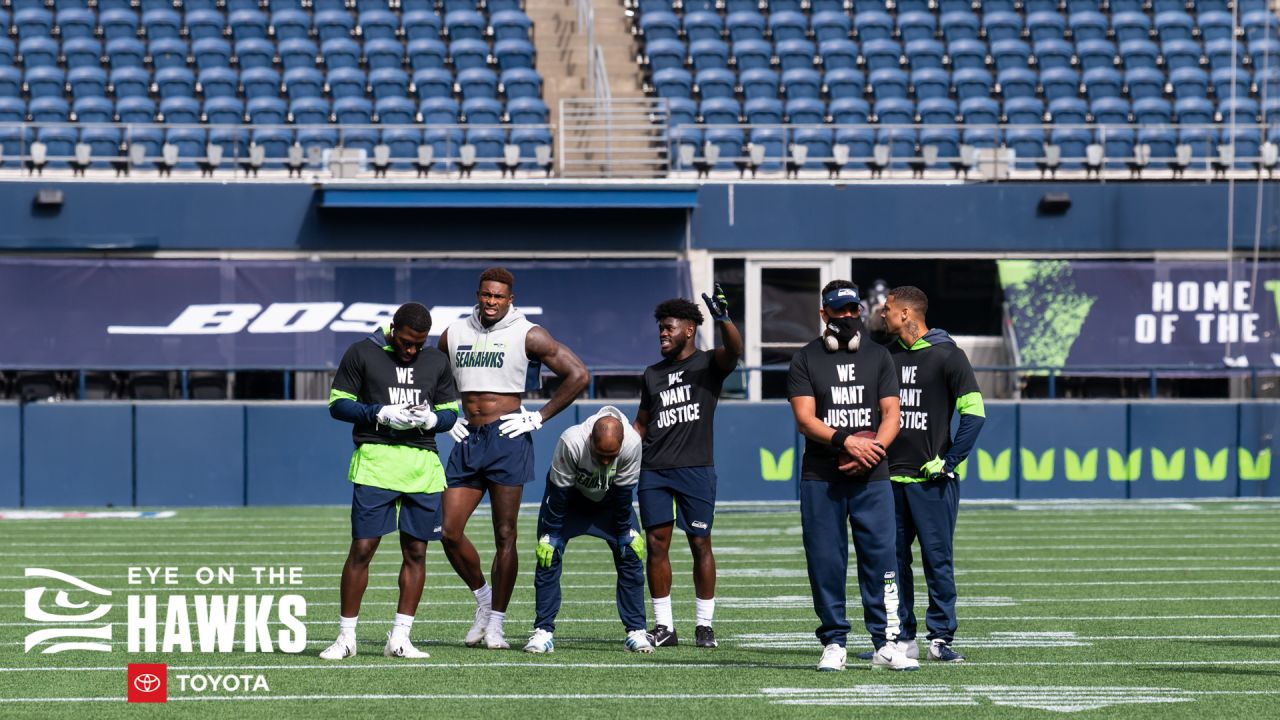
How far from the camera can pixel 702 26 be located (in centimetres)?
2623

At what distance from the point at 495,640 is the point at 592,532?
711 millimetres

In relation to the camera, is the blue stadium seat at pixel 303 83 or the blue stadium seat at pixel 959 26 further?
the blue stadium seat at pixel 959 26

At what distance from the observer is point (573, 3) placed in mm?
26984

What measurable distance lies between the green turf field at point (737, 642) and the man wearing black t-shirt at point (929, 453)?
12.8 inches

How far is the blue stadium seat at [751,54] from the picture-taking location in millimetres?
25578

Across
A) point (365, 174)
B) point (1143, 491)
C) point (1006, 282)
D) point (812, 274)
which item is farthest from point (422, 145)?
point (1143, 491)

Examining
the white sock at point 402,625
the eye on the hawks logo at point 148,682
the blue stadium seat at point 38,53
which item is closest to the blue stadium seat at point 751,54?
the blue stadium seat at point 38,53

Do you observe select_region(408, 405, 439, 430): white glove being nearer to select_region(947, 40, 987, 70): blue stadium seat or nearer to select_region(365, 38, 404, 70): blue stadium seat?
select_region(365, 38, 404, 70): blue stadium seat

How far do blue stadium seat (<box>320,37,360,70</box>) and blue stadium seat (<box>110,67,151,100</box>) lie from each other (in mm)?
2343

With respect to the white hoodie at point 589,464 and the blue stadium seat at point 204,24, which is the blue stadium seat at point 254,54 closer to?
the blue stadium seat at point 204,24

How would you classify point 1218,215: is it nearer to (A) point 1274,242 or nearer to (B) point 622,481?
(A) point 1274,242

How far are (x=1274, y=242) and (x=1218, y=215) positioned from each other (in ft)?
2.43

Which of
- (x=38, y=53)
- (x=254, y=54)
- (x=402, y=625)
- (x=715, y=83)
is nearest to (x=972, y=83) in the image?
(x=715, y=83)

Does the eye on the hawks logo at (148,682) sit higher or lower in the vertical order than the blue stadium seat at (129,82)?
lower
